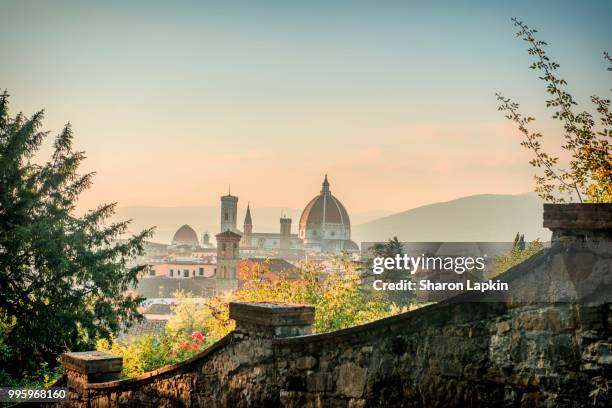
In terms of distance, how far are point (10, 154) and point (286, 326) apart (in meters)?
15.1

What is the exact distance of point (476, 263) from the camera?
243 inches

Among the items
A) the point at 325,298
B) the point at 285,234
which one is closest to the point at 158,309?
the point at 325,298

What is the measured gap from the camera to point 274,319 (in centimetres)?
478

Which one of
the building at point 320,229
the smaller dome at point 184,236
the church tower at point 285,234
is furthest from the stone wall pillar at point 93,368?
the smaller dome at point 184,236

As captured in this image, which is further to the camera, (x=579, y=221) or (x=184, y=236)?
(x=184, y=236)

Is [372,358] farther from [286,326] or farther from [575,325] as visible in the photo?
[575,325]

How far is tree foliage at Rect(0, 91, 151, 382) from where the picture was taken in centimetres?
1642

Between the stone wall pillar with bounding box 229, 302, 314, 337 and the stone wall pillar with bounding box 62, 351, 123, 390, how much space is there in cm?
238

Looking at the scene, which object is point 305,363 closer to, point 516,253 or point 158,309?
point 516,253

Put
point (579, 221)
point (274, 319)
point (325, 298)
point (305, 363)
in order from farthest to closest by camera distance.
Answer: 1. point (325, 298)
2. point (274, 319)
3. point (305, 363)
4. point (579, 221)

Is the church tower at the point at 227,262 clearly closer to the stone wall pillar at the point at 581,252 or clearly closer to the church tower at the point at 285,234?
the church tower at the point at 285,234

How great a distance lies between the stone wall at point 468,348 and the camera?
3.22 metres

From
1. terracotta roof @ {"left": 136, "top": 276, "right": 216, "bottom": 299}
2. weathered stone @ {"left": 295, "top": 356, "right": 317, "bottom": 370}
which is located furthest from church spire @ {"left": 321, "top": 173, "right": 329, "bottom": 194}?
weathered stone @ {"left": 295, "top": 356, "right": 317, "bottom": 370}

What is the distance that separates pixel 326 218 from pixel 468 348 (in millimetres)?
146604
